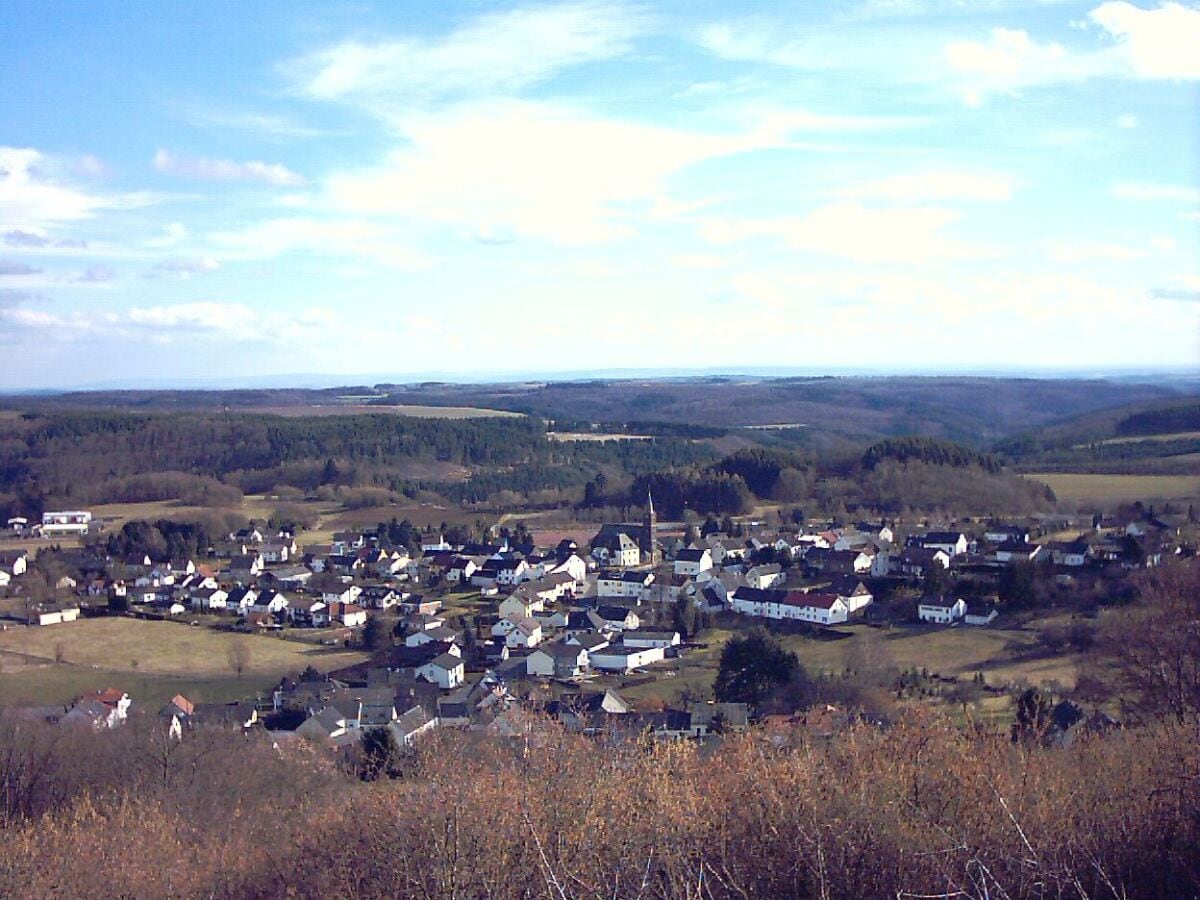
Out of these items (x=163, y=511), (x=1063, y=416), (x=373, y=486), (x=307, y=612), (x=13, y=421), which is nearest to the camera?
(x=307, y=612)

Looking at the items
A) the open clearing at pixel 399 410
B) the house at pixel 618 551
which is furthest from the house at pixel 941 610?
the open clearing at pixel 399 410

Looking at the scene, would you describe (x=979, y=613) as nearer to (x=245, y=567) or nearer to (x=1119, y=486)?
(x=1119, y=486)

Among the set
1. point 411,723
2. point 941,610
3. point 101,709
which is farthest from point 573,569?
point 101,709

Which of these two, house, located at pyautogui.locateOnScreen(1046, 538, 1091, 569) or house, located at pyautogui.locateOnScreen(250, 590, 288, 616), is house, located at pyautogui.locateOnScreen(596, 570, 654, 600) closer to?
house, located at pyautogui.locateOnScreen(250, 590, 288, 616)

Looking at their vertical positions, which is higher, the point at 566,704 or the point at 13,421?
the point at 13,421

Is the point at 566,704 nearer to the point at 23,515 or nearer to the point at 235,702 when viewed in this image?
the point at 235,702

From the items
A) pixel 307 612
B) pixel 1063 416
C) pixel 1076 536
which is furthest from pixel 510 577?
pixel 1063 416
